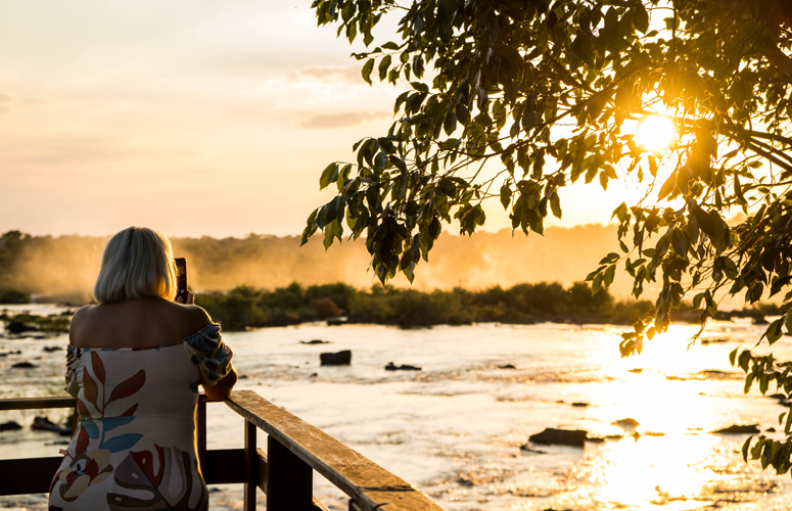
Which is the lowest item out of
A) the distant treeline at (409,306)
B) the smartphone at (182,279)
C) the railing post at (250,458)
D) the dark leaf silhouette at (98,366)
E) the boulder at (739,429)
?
the boulder at (739,429)

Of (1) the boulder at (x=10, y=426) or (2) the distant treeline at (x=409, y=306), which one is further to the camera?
(2) the distant treeline at (x=409, y=306)

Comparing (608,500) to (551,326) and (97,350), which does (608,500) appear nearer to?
(97,350)

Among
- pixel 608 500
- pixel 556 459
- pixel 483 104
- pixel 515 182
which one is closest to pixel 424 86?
pixel 515 182

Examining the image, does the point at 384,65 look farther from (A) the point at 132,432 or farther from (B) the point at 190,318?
(A) the point at 132,432

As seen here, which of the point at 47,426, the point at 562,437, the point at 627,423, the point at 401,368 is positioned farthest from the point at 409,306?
the point at 47,426

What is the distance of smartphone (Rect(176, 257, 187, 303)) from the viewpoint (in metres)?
2.37

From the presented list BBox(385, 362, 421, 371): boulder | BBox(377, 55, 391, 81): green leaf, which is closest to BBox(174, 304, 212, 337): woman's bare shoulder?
BBox(377, 55, 391, 81): green leaf

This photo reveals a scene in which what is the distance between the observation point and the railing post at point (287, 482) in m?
2.36

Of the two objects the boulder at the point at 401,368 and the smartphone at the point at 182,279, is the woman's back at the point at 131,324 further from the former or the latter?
the boulder at the point at 401,368

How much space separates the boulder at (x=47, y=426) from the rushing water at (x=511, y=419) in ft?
1.09

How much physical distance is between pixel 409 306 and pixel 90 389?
53.4m

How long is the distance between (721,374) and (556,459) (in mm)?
15494

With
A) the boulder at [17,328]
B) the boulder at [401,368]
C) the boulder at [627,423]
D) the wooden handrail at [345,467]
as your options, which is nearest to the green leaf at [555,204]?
the wooden handrail at [345,467]

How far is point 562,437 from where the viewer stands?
1481cm
